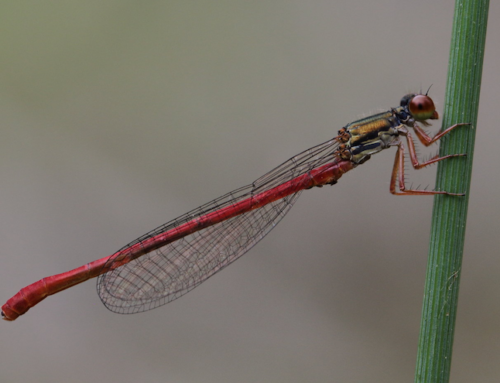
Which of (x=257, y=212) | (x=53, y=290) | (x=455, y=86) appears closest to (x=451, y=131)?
(x=455, y=86)

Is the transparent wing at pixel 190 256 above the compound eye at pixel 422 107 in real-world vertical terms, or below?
below

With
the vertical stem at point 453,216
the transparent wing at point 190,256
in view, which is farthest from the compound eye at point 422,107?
the transparent wing at point 190,256

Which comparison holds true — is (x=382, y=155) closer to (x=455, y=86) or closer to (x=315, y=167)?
(x=315, y=167)

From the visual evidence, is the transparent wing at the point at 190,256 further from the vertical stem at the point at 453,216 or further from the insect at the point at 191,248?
the vertical stem at the point at 453,216

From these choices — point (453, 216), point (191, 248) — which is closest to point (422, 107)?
point (453, 216)

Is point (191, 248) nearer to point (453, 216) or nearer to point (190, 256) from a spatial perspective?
point (190, 256)

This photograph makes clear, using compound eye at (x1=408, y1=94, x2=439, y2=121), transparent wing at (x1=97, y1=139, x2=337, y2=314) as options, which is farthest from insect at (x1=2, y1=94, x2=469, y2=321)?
compound eye at (x1=408, y1=94, x2=439, y2=121)
